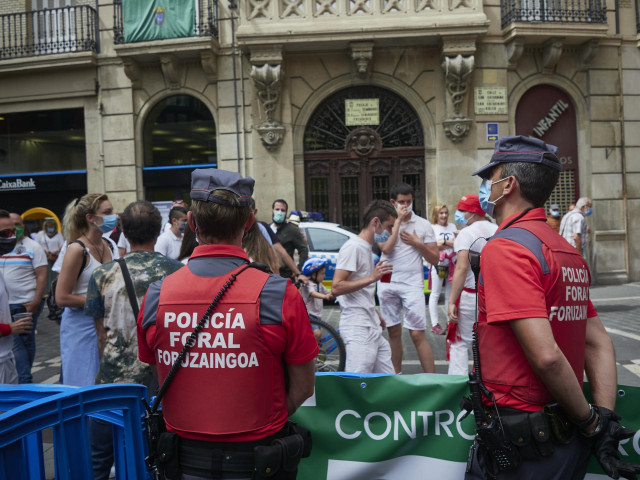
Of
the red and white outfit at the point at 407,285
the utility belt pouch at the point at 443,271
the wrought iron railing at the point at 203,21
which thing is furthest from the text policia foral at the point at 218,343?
the wrought iron railing at the point at 203,21

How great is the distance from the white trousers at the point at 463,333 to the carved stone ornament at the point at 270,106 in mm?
10360

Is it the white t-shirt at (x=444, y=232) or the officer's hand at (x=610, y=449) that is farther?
the white t-shirt at (x=444, y=232)

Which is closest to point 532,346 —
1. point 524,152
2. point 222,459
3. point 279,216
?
point 524,152

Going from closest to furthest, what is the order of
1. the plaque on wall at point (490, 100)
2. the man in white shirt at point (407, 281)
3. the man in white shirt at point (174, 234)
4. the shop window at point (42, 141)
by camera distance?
the man in white shirt at point (407, 281)
the man in white shirt at point (174, 234)
the plaque on wall at point (490, 100)
the shop window at point (42, 141)

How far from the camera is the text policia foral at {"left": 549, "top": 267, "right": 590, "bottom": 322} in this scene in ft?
6.85

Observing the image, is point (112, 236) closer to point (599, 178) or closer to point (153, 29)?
point (153, 29)

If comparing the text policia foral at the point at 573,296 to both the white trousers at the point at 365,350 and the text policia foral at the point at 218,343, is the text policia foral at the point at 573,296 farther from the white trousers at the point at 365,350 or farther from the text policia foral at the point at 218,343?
the white trousers at the point at 365,350

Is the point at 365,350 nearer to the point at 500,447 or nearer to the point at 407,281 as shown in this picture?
the point at 407,281

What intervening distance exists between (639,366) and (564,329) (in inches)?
212

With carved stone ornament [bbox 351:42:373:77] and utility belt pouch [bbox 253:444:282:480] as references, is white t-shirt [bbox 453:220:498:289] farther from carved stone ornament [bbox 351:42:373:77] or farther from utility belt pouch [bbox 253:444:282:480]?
carved stone ornament [bbox 351:42:373:77]

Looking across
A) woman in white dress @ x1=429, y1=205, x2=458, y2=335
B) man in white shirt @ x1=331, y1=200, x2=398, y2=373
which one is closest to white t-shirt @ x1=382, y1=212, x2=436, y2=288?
man in white shirt @ x1=331, y1=200, x2=398, y2=373

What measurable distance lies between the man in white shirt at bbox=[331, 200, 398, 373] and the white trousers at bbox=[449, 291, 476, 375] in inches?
22.0

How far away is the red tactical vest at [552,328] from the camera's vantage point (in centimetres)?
206

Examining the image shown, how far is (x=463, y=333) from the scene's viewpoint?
17.5 ft
